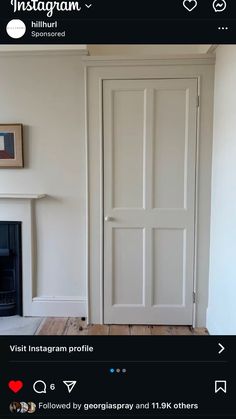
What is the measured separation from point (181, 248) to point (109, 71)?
1411mm

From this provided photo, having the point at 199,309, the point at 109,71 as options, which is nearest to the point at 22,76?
the point at 109,71

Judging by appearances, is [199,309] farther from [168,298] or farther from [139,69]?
[139,69]

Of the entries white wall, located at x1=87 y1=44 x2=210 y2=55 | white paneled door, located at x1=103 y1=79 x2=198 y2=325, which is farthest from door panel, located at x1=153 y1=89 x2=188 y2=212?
white wall, located at x1=87 y1=44 x2=210 y2=55

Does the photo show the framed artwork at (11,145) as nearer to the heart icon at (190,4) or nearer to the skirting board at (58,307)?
the skirting board at (58,307)

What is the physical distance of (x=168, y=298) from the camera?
7.43 feet

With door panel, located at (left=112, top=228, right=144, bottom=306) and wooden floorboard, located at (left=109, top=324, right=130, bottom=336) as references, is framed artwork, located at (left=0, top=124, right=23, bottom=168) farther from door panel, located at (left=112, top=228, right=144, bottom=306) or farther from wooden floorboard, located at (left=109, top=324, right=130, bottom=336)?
wooden floorboard, located at (left=109, top=324, right=130, bottom=336)

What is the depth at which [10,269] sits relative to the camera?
2.44m
